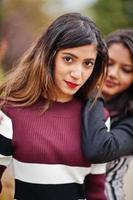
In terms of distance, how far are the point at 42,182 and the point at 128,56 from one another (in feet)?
2.52

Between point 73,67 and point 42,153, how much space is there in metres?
0.34

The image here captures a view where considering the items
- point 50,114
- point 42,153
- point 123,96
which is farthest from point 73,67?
point 123,96

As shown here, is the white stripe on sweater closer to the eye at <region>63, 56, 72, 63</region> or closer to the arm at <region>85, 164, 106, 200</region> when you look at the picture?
the arm at <region>85, 164, 106, 200</region>

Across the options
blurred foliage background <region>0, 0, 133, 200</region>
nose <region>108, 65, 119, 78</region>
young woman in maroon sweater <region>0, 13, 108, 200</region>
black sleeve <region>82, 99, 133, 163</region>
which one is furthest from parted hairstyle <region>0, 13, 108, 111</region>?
blurred foliage background <region>0, 0, 133, 200</region>

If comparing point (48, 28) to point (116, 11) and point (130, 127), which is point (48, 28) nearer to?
point (130, 127)

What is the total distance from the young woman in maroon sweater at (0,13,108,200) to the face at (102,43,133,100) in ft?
1.19

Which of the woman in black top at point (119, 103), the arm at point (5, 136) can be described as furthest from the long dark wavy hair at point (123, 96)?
the arm at point (5, 136)

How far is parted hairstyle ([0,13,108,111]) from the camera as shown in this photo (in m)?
2.07

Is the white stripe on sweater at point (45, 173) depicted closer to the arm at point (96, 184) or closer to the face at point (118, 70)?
the arm at point (96, 184)

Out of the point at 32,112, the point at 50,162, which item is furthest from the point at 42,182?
the point at 32,112

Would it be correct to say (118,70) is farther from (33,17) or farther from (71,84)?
(33,17)

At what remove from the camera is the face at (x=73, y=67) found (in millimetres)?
2066

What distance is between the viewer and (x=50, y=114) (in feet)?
7.04

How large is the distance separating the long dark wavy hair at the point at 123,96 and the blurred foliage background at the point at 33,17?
303cm
